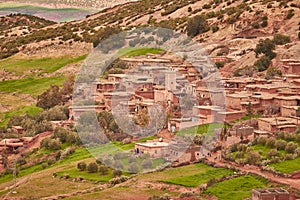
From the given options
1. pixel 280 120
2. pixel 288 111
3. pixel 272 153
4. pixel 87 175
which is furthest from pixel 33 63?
pixel 272 153

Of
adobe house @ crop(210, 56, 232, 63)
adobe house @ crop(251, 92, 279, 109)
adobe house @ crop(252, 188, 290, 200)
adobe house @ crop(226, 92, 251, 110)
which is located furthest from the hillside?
adobe house @ crop(252, 188, 290, 200)

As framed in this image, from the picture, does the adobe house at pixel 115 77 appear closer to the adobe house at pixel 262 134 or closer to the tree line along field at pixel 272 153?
the adobe house at pixel 262 134

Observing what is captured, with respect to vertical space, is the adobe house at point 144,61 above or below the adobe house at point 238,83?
above

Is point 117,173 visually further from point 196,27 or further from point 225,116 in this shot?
point 196,27

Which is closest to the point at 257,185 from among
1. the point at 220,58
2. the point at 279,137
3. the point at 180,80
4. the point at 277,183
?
the point at 277,183

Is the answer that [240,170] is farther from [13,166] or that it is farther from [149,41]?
[149,41]

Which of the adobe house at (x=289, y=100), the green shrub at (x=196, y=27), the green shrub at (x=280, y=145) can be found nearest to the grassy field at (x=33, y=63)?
the green shrub at (x=196, y=27)
